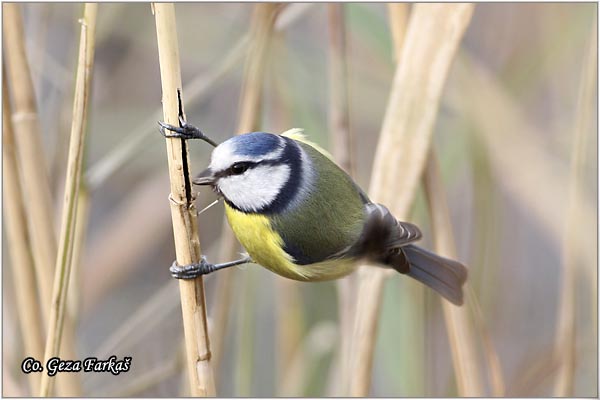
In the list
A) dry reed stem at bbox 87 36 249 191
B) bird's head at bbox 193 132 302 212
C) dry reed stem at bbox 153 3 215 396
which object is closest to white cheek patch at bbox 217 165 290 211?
bird's head at bbox 193 132 302 212

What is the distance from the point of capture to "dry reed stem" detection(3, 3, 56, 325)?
0.93m

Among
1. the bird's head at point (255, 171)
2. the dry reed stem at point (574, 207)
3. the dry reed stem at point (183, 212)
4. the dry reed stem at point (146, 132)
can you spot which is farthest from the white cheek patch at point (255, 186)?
the dry reed stem at point (574, 207)

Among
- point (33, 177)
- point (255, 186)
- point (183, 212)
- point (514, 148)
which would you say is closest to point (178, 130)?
point (183, 212)

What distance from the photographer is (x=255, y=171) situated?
93 cm

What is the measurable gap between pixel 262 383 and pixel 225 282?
15.2 inches

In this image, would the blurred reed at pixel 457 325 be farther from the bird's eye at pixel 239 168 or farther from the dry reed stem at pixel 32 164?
the dry reed stem at pixel 32 164

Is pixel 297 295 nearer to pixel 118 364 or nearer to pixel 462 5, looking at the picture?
pixel 118 364

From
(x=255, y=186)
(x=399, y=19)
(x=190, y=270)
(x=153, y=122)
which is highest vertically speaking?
(x=399, y=19)

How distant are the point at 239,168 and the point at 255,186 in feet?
0.20

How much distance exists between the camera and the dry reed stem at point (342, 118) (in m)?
Result: 1.14

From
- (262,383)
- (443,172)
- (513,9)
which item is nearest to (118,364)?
(262,383)

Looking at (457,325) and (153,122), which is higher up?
(153,122)

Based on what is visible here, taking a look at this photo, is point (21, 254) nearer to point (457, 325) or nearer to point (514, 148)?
point (457, 325)

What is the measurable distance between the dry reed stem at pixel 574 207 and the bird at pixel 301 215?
18 cm
